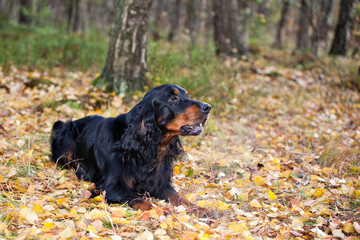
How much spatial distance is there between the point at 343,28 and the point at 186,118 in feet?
32.3

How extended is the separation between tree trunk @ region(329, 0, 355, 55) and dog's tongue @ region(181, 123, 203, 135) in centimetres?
962

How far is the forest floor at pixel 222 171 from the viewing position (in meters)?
2.66

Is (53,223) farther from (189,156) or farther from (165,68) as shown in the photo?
(165,68)

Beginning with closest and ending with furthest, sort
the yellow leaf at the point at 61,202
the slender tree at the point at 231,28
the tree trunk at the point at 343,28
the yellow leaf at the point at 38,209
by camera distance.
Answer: the yellow leaf at the point at 38,209 → the yellow leaf at the point at 61,202 → the slender tree at the point at 231,28 → the tree trunk at the point at 343,28

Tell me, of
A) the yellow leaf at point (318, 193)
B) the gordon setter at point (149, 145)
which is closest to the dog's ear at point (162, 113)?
the gordon setter at point (149, 145)

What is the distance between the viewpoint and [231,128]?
589cm

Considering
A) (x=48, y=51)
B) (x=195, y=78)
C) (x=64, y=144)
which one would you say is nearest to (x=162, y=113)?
(x=64, y=144)

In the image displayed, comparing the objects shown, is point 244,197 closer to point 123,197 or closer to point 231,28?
point 123,197

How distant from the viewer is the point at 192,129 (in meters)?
3.26

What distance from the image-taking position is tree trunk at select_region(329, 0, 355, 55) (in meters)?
10.6

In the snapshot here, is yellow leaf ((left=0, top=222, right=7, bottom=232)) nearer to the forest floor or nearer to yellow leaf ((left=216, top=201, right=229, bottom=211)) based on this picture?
the forest floor

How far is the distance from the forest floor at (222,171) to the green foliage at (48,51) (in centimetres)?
54

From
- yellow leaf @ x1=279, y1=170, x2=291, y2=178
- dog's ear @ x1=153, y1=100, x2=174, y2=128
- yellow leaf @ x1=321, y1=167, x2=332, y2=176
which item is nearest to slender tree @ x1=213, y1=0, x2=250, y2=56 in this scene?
yellow leaf @ x1=321, y1=167, x2=332, y2=176

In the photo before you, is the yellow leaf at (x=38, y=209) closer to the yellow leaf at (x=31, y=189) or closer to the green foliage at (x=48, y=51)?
the yellow leaf at (x=31, y=189)
